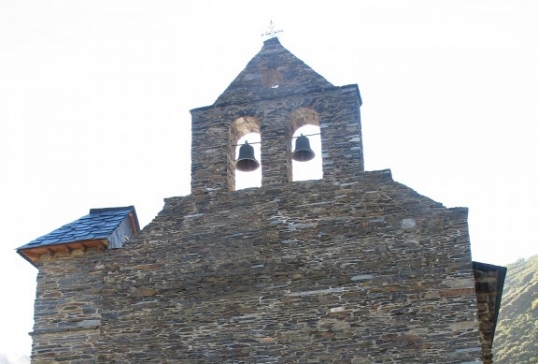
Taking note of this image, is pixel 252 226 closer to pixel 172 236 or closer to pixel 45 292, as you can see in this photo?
pixel 172 236

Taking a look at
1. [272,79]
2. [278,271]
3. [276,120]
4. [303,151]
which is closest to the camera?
[278,271]

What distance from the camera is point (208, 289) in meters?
11.4

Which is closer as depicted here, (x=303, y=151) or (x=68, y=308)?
(x=68, y=308)

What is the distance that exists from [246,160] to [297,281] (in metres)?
2.53

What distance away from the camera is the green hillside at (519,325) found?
994 inches

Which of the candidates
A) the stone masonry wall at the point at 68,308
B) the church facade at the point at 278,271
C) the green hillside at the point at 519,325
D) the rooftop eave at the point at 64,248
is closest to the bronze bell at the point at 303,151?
the church facade at the point at 278,271

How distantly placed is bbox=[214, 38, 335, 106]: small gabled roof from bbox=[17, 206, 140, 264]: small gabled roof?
8.19ft

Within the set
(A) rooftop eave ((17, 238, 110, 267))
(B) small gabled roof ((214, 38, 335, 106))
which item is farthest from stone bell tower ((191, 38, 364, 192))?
(A) rooftop eave ((17, 238, 110, 267))

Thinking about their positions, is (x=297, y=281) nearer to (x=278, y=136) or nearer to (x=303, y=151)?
(x=303, y=151)

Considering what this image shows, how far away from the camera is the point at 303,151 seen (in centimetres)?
1259

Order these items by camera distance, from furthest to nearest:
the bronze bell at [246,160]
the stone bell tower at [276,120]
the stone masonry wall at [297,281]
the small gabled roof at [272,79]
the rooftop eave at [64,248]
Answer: the small gabled roof at [272,79]
the bronze bell at [246,160]
the stone bell tower at [276,120]
the rooftop eave at [64,248]
the stone masonry wall at [297,281]

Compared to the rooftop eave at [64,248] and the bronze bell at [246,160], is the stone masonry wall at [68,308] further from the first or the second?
the bronze bell at [246,160]

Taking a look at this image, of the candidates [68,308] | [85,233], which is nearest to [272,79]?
[85,233]

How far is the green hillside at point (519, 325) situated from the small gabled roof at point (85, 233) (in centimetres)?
1630
